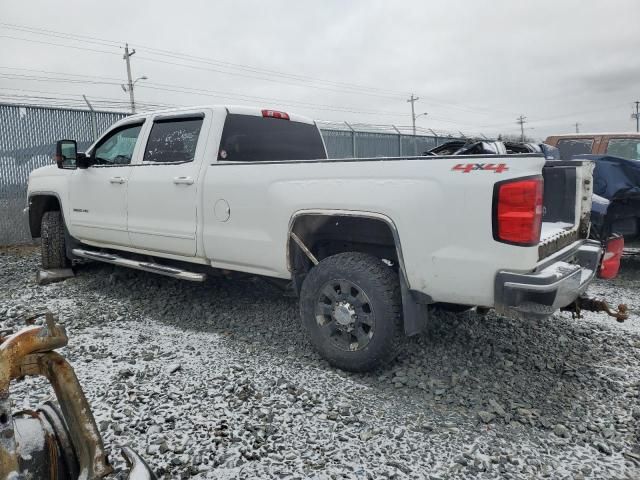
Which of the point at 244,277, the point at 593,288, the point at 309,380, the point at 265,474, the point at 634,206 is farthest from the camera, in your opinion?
the point at 634,206

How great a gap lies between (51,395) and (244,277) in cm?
176

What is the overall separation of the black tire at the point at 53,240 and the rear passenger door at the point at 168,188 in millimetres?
1740

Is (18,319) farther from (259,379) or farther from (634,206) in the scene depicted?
(634,206)

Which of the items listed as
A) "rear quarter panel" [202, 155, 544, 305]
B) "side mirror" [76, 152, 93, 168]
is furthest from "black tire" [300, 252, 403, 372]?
"side mirror" [76, 152, 93, 168]

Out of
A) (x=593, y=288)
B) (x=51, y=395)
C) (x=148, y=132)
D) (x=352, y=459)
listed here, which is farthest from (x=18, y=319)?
(x=593, y=288)

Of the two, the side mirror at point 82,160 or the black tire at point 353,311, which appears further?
the side mirror at point 82,160

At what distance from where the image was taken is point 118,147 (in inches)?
197

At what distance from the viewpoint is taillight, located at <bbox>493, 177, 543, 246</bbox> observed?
99.7 inches

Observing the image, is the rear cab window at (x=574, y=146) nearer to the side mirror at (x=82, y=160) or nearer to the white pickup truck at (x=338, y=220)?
the white pickup truck at (x=338, y=220)

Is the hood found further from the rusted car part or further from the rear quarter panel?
the rusted car part

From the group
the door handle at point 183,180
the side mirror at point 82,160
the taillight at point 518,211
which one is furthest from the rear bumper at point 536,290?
the side mirror at point 82,160

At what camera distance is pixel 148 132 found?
4.71m

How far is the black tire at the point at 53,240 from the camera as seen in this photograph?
584 cm

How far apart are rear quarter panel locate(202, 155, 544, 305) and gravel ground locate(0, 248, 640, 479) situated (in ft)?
2.26
